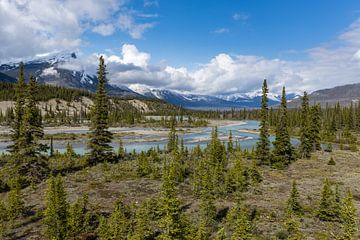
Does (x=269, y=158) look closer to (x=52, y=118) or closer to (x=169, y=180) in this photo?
(x=169, y=180)

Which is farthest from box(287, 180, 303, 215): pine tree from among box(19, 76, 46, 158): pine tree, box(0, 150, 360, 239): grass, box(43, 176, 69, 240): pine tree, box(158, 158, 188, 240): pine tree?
box(19, 76, 46, 158): pine tree

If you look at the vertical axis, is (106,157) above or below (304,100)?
below

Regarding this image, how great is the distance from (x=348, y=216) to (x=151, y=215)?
44.1 ft

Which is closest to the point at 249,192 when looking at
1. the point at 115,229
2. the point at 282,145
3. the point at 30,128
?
the point at 115,229

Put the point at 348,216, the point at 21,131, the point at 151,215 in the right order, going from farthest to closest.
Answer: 1. the point at 21,131
2. the point at 151,215
3. the point at 348,216

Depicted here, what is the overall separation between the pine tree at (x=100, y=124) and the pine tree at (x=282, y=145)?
2616 centimetres

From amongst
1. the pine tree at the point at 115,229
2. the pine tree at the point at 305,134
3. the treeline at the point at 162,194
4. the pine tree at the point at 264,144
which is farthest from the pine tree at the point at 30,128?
the pine tree at the point at 305,134

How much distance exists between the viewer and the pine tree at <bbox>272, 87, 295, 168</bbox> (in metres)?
Answer: 48.8

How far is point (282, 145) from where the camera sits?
50906 mm

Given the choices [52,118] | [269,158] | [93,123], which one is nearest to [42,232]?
[93,123]

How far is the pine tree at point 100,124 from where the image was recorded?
1722 inches

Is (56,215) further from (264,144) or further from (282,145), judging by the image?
(282,145)

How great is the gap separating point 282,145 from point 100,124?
29208 millimetres

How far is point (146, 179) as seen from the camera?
1463 inches
